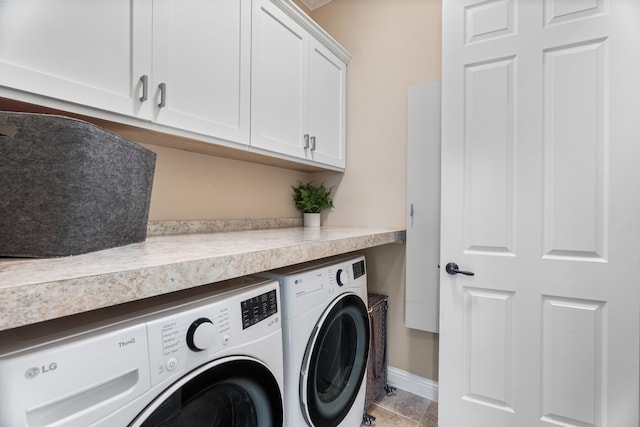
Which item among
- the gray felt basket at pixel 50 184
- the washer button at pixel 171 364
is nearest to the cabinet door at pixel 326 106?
the gray felt basket at pixel 50 184

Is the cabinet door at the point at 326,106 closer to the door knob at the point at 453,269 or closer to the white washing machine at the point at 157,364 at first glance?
the door knob at the point at 453,269

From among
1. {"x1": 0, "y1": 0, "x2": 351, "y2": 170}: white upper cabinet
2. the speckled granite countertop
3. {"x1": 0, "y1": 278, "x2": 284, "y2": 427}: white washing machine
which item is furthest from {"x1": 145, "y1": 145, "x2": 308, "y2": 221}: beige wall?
{"x1": 0, "y1": 278, "x2": 284, "y2": 427}: white washing machine

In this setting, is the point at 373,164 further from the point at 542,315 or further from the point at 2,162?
the point at 2,162

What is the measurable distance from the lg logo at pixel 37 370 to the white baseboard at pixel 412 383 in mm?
1938

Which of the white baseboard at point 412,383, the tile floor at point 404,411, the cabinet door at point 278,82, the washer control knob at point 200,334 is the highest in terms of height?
the cabinet door at point 278,82

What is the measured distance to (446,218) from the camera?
155cm

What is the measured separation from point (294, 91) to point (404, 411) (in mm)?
1958

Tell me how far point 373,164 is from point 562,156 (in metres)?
1.04

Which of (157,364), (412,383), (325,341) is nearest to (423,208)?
(325,341)

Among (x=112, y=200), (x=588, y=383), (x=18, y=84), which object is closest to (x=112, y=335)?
(x=112, y=200)

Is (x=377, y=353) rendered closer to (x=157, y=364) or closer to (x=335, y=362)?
(x=335, y=362)

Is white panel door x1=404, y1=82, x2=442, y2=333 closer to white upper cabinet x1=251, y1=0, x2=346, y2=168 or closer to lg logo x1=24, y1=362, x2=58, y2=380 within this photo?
white upper cabinet x1=251, y1=0, x2=346, y2=168

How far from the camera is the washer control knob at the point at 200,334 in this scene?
70cm

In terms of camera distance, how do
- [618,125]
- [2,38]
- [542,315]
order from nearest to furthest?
1. [2,38]
2. [618,125]
3. [542,315]
